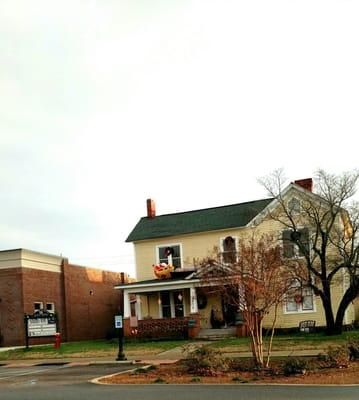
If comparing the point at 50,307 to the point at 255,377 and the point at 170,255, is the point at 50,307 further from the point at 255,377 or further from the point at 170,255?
the point at 255,377

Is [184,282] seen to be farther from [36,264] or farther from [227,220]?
[36,264]

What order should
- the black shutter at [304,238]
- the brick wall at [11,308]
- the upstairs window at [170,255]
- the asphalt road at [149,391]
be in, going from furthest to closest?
1. the upstairs window at [170,255]
2. the brick wall at [11,308]
3. the black shutter at [304,238]
4. the asphalt road at [149,391]

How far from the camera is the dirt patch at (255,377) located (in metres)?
14.8

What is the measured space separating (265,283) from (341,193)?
1503 centimetres

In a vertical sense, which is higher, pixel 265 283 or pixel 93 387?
pixel 265 283

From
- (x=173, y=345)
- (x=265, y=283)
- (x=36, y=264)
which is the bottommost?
(x=173, y=345)

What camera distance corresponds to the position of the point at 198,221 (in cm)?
3959

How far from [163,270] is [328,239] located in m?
11.0

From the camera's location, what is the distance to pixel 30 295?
38.0 meters

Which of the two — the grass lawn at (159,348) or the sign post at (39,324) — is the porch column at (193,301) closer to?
the grass lawn at (159,348)

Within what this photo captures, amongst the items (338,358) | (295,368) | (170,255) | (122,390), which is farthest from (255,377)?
(170,255)

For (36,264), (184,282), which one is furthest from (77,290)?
(184,282)

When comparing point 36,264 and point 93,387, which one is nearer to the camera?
point 93,387

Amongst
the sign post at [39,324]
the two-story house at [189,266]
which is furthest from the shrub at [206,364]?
the sign post at [39,324]
